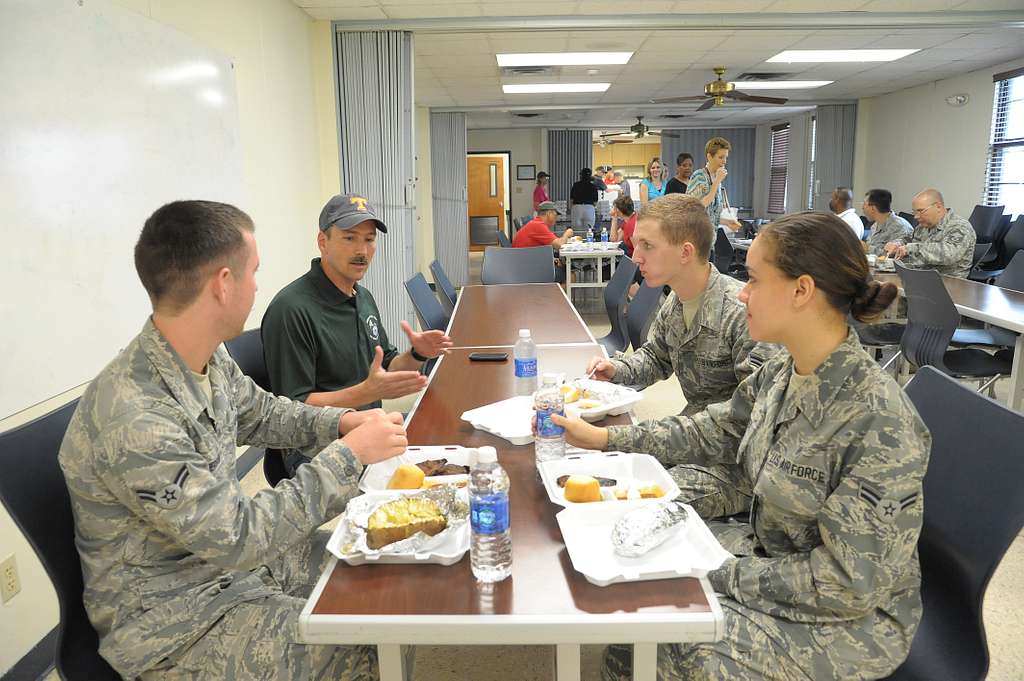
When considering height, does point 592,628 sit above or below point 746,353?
below

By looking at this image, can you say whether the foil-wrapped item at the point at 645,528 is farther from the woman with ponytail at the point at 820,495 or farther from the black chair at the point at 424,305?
the black chair at the point at 424,305

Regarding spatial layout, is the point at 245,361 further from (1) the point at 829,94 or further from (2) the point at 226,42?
(1) the point at 829,94

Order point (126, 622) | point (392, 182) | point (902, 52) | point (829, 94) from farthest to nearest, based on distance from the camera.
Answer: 1. point (829, 94)
2. point (902, 52)
3. point (392, 182)
4. point (126, 622)

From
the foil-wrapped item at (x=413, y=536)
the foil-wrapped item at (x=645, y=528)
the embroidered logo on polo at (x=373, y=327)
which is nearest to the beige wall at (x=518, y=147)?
the embroidered logo on polo at (x=373, y=327)

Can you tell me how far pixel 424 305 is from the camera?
4.27m

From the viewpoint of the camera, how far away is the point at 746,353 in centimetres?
223

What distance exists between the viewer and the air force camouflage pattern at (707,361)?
200 cm

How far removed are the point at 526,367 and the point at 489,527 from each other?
1.14 meters

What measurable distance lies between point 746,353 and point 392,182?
14.9 feet

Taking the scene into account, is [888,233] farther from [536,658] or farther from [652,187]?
[536,658]

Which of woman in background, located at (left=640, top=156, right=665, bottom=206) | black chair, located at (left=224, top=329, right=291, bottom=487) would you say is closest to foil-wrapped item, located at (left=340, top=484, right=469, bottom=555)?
black chair, located at (left=224, top=329, right=291, bottom=487)

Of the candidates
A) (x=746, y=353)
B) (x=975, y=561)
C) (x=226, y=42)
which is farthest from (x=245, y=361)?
(x=226, y=42)

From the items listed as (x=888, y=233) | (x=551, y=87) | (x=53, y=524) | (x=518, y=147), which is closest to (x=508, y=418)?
(x=53, y=524)

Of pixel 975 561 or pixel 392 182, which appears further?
pixel 392 182
